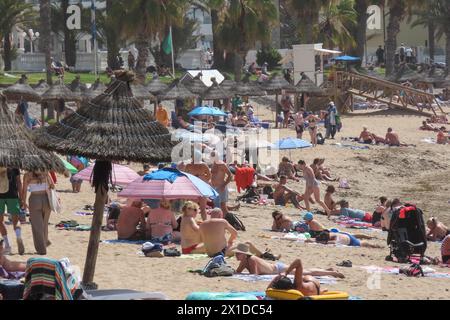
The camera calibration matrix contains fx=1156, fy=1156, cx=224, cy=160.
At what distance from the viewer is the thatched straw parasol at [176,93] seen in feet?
109

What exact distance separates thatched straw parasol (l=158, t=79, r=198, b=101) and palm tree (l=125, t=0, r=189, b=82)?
550 cm

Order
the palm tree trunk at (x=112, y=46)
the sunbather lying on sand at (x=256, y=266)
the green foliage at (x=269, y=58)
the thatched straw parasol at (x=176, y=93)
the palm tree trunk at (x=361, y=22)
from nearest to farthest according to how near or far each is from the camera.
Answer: the sunbather lying on sand at (x=256, y=266) < the thatched straw parasol at (x=176, y=93) < the palm tree trunk at (x=112, y=46) < the palm tree trunk at (x=361, y=22) < the green foliage at (x=269, y=58)

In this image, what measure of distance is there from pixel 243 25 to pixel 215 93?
10039mm

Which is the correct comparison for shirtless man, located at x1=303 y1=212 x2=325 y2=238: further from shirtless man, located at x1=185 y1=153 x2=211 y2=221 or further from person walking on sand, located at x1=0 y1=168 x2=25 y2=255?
person walking on sand, located at x1=0 y1=168 x2=25 y2=255

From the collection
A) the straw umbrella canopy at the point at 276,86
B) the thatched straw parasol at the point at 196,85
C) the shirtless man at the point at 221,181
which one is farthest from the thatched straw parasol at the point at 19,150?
the straw umbrella canopy at the point at 276,86

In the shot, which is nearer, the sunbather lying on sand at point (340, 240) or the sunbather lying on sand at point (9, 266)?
the sunbather lying on sand at point (9, 266)

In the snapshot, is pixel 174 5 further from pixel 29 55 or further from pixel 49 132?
pixel 49 132

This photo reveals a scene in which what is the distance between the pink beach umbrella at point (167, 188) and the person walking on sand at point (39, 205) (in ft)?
5.27

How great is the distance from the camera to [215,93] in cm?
3531

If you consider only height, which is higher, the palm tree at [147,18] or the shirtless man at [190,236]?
the palm tree at [147,18]

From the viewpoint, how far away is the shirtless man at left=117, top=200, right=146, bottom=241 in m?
15.9

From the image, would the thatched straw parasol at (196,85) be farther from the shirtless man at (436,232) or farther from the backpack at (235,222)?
the backpack at (235,222)

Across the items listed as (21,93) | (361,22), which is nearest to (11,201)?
(21,93)

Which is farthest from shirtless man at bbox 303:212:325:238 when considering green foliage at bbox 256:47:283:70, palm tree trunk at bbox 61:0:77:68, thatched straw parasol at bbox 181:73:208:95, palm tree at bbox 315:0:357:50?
green foliage at bbox 256:47:283:70
